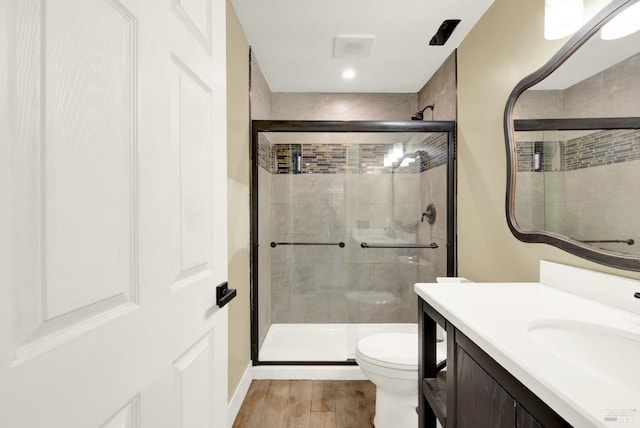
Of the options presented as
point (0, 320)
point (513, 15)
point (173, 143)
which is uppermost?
point (513, 15)

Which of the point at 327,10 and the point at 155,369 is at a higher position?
the point at 327,10

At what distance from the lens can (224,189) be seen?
1046 mm

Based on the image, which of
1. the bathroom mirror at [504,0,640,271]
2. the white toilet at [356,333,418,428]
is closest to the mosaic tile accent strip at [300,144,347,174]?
the bathroom mirror at [504,0,640,271]

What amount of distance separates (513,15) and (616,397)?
177 centimetres

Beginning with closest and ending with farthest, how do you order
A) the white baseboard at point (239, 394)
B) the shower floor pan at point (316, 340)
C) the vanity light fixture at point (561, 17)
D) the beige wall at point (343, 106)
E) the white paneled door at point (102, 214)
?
the white paneled door at point (102, 214), the vanity light fixture at point (561, 17), the white baseboard at point (239, 394), the shower floor pan at point (316, 340), the beige wall at point (343, 106)

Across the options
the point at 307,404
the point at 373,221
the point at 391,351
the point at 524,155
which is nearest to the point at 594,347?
the point at 524,155

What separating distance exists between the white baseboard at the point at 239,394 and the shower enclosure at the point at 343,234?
233mm

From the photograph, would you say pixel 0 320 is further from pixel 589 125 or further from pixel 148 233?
pixel 589 125

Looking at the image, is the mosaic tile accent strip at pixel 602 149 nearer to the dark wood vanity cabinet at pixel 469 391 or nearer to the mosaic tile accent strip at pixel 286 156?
the dark wood vanity cabinet at pixel 469 391

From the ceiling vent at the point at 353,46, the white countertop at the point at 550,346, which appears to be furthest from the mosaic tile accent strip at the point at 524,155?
the ceiling vent at the point at 353,46

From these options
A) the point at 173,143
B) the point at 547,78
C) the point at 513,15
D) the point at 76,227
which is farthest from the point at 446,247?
the point at 76,227

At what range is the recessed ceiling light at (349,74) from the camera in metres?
2.64

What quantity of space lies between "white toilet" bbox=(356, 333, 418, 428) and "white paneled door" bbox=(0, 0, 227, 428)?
987 mm

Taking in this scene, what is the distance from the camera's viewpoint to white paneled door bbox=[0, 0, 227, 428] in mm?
391
